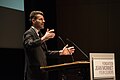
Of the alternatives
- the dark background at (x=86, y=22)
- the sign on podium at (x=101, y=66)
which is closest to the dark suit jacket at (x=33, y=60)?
the sign on podium at (x=101, y=66)

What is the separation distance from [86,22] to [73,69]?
9.56 ft

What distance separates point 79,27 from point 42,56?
9.07 ft

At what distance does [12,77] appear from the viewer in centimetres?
481

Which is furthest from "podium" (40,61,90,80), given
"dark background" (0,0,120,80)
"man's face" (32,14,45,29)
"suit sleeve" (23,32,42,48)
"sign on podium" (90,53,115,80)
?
"dark background" (0,0,120,80)

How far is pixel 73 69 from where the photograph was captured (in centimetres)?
313

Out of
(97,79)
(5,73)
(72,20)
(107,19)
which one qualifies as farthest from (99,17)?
(97,79)

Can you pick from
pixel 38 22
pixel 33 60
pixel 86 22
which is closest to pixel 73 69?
pixel 33 60

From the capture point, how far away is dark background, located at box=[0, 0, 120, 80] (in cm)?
581

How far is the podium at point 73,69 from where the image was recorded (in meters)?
2.97

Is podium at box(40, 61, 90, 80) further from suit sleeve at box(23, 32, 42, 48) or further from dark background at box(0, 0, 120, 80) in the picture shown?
dark background at box(0, 0, 120, 80)

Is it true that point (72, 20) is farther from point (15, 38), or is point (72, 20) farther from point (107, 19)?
point (15, 38)

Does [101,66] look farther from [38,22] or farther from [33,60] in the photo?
[38,22]

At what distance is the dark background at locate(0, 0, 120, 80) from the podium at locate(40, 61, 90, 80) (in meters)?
2.66

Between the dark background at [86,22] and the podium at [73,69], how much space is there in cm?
266
